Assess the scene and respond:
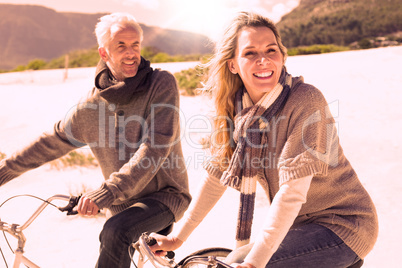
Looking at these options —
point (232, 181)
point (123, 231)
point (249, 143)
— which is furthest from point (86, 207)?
point (249, 143)

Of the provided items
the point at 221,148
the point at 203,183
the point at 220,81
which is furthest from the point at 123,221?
the point at 220,81

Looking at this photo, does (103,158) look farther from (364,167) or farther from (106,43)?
(364,167)

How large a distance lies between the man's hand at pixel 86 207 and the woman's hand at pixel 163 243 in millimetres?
326

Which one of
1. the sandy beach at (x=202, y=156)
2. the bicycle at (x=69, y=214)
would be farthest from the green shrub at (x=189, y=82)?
the bicycle at (x=69, y=214)

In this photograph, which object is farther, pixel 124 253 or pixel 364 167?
pixel 364 167

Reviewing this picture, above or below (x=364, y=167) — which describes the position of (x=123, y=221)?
above

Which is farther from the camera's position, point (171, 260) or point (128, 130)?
point (128, 130)

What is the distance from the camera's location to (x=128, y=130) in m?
2.98

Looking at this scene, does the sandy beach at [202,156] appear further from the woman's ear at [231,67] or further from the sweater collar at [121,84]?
the sweater collar at [121,84]

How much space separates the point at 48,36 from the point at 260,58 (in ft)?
262

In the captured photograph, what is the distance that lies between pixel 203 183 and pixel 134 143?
2.23ft

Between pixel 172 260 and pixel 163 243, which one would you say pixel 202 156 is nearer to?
pixel 163 243

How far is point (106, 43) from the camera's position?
9.89ft

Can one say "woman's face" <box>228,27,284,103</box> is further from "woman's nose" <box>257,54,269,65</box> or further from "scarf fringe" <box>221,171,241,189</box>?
"scarf fringe" <box>221,171,241,189</box>
